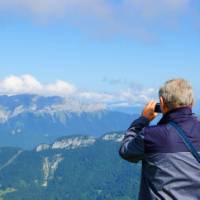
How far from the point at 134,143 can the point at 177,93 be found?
91 centimetres

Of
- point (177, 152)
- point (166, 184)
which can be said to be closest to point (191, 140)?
point (177, 152)

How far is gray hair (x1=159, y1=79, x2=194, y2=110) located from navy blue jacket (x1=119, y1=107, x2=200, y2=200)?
113 millimetres

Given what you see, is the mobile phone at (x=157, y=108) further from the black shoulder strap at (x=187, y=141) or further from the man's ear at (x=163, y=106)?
the black shoulder strap at (x=187, y=141)

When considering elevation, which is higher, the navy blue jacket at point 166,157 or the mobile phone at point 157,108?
the mobile phone at point 157,108

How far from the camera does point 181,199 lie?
6.69 metres

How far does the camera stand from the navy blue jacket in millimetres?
6773

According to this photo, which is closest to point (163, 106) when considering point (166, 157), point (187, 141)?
point (187, 141)

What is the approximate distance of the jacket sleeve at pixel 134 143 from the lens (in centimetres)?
703

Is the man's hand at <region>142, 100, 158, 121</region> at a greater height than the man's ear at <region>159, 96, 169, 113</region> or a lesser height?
lesser

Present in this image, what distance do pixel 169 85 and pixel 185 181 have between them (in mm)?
1316

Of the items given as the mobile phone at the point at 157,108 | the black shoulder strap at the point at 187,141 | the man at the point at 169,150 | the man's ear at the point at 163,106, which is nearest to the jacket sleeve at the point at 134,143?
the man at the point at 169,150

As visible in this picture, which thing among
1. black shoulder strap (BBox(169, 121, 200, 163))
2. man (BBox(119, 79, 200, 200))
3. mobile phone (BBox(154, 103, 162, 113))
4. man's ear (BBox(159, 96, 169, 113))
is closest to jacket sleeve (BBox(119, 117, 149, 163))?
man (BBox(119, 79, 200, 200))

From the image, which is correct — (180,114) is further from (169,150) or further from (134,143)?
(134,143)

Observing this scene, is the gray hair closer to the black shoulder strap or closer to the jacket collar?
the jacket collar
